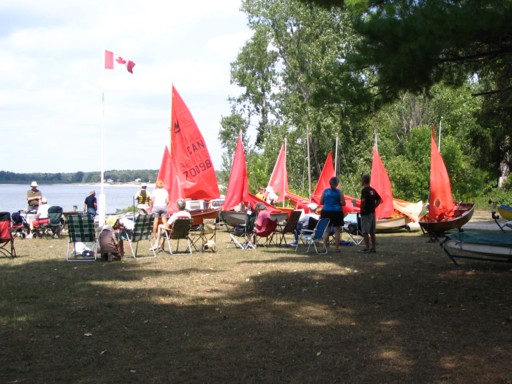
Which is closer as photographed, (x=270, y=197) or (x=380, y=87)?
(x=380, y=87)

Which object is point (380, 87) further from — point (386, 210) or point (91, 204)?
point (91, 204)

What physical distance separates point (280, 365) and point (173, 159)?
11.5 m

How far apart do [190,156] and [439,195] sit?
608 centimetres

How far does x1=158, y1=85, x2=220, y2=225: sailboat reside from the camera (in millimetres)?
15983

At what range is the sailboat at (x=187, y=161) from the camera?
52.4ft

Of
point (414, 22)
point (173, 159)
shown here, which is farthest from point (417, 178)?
point (414, 22)

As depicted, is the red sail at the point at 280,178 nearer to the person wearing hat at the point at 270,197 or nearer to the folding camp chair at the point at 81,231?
the person wearing hat at the point at 270,197

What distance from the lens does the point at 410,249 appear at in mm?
12633

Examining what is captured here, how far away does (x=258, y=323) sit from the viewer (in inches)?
241

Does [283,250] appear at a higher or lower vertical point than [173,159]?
lower

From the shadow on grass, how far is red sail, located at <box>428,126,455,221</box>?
5.41 m

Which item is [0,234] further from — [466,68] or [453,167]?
[453,167]

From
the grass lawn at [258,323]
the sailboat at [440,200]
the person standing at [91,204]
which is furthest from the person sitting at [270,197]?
the grass lawn at [258,323]

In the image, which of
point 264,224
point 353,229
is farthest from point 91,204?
point 264,224
